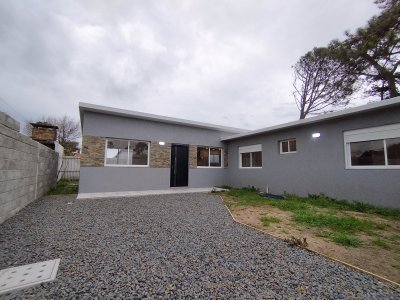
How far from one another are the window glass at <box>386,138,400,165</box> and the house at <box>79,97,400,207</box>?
20 millimetres

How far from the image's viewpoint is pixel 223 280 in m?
1.98

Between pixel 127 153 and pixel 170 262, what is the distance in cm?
681

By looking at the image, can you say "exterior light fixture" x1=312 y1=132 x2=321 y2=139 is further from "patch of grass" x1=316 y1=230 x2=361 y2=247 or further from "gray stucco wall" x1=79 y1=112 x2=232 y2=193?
"gray stucco wall" x1=79 y1=112 x2=232 y2=193

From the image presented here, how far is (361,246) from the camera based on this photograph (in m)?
2.95

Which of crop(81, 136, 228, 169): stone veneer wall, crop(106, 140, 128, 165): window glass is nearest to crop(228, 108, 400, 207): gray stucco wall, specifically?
crop(81, 136, 228, 169): stone veneer wall

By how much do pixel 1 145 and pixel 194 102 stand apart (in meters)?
11.3

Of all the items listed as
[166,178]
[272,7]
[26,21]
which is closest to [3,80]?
[26,21]

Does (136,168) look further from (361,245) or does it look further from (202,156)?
(361,245)

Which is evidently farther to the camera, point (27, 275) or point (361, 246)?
point (361, 246)

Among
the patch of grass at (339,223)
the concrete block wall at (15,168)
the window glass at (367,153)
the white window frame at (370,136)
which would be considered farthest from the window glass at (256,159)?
the concrete block wall at (15,168)

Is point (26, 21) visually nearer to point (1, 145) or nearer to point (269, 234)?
point (1, 145)

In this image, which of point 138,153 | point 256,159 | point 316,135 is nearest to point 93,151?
point 138,153

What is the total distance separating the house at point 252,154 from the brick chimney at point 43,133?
10.8ft

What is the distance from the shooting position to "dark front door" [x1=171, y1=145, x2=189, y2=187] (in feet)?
31.0
